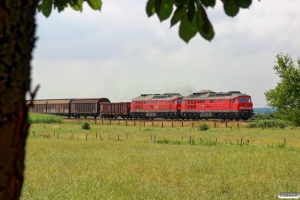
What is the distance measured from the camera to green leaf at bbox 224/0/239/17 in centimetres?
298

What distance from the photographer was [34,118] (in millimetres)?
56281

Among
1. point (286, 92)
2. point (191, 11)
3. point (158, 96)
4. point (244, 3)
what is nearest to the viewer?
point (191, 11)

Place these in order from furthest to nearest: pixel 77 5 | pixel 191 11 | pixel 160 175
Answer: pixel 160 175
pixel 77 5
pixel 191 11

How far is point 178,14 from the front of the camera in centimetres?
290

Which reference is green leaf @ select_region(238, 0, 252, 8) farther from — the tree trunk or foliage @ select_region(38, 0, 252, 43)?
the tree trunk

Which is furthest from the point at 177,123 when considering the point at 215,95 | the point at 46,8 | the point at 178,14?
the point at 178,14

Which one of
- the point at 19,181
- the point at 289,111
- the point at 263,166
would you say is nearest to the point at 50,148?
the point at 263,166

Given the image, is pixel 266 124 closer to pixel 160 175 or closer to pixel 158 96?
pixel 158 96

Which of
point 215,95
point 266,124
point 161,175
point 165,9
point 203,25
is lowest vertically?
point 161,175

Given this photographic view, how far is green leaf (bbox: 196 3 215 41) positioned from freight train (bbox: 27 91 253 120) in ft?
147

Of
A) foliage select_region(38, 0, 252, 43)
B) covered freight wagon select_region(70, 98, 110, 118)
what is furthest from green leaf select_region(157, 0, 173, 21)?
covered freight wagon select_region(70, 98, 110, 118)

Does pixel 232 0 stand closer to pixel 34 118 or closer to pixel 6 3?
pixel 6 3

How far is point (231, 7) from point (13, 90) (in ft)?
5.52

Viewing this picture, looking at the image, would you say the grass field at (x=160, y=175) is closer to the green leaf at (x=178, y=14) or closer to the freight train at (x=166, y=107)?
the green leaf at (x=178, y=14)
